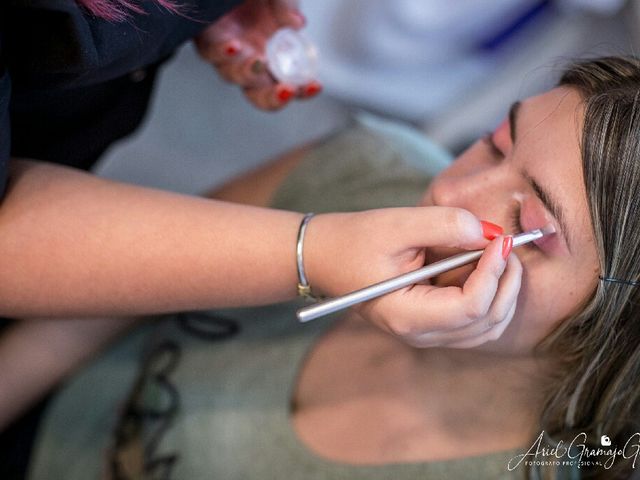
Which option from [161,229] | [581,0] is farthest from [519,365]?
[581,0]

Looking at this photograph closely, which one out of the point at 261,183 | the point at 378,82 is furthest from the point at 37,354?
the point at 378,82

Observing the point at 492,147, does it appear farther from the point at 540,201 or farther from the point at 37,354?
the point at 37,354

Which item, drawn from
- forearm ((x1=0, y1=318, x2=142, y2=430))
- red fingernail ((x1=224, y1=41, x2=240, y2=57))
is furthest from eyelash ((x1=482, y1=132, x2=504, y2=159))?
forearm ((x1=0, y1=318, x2=142, y2=430))

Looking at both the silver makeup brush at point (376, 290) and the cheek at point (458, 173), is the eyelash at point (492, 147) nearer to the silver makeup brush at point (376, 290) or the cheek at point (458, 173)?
the cheek at point (458, 173)

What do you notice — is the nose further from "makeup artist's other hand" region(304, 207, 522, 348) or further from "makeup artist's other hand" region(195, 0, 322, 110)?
"makeup artist's other hand" region(195, 0, 322, 110)

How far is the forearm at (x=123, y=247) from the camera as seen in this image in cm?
68

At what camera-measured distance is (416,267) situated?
654mm

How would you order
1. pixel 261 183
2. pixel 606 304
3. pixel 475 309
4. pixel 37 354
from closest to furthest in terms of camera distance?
pixel 475 309 < pixel 606 304 < pixel 37 354 < pixel 261 183

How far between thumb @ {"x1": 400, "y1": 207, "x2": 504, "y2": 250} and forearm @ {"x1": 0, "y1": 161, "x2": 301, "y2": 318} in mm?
126

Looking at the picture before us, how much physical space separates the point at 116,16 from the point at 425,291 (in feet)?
1.18

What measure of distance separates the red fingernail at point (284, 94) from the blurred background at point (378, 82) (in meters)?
0.53

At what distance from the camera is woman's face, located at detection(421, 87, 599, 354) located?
696mm

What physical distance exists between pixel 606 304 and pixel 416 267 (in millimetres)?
Answer: 216

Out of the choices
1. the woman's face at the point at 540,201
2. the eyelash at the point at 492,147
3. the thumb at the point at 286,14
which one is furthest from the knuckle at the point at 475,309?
the thumb at the point at 286,14
